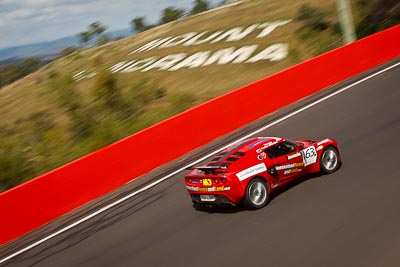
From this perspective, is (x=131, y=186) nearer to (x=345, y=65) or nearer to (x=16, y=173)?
(x=16, y=173)

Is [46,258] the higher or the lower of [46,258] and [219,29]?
the lower

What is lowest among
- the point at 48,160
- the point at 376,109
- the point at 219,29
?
the point at 376,109

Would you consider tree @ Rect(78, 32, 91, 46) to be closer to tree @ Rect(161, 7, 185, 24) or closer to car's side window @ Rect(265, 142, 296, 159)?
car's side window @ Rect(265, 142, 296, 159)

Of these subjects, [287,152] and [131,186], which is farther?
→ [131,186]

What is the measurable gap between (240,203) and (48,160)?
9429 mm

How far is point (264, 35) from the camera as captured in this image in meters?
38.9

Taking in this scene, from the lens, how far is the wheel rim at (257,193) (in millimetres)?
9492

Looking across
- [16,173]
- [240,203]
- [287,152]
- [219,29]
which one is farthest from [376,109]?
[219,29]

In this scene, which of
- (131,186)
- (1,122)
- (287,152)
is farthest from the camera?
(1,122)

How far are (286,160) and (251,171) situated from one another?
923 mm

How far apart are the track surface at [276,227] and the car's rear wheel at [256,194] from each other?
0.16 meters

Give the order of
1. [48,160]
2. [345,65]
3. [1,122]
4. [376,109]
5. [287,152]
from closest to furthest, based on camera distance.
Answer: [287,152], [376,109], [48,160], [345,65], [1,122]

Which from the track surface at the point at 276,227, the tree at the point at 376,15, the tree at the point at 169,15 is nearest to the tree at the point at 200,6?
the tree at the point at 169,15

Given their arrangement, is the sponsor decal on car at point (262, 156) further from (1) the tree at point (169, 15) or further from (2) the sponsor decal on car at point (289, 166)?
(1) the tree at point (169, 15)
